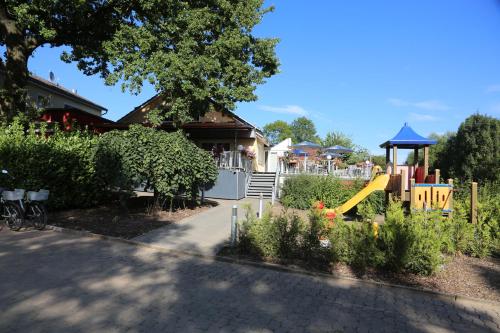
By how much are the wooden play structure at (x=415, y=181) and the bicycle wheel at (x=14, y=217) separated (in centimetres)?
1012

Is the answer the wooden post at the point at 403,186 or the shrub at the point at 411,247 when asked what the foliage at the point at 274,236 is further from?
the wooden post at the point at 403,186

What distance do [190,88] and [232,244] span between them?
9.65m

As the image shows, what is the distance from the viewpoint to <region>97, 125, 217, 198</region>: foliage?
11.8m

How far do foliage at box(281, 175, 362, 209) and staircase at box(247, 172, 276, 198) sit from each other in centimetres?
335

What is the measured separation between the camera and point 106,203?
49.2 feet

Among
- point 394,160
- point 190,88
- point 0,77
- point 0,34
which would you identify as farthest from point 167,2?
point 0,77

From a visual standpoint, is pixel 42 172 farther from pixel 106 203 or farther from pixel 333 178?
pixel 333 178

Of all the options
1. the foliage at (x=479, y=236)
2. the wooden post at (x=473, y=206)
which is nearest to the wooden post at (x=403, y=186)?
the wooden post at (x=473, y=206)

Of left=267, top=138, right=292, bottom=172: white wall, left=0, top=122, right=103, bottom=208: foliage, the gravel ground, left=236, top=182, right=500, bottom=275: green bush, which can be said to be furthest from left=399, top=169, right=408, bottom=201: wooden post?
left=267, top=138, right=292, bottom=172: white wall

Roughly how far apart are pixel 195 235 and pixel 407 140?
27.7 ft

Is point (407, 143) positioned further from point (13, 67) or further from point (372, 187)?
point (13, 67)

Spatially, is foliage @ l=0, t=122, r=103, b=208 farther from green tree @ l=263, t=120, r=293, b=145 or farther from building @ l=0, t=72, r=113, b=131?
green tree @ l=263, t=120, r=293, b=145

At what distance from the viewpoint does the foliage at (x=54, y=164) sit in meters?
11.6

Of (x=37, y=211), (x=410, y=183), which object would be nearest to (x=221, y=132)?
(x=410, y=183)
